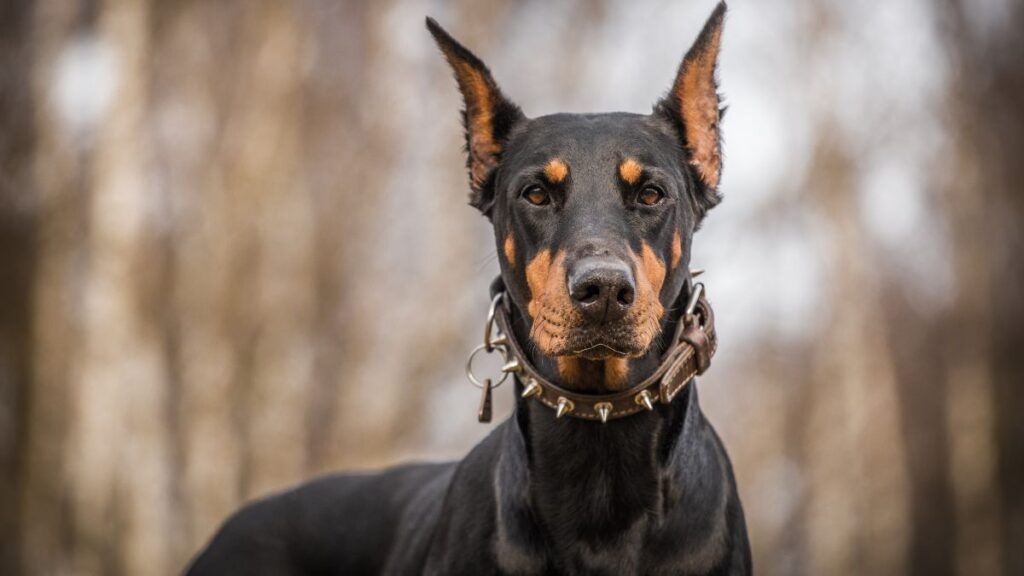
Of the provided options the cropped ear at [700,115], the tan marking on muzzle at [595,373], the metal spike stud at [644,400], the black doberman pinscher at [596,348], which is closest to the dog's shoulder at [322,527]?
the black doberman pinscher at [596,348]

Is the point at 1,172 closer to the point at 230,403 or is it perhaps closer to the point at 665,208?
the point at 230,403

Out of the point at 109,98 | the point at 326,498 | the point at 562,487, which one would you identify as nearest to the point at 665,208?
the point at 562,487

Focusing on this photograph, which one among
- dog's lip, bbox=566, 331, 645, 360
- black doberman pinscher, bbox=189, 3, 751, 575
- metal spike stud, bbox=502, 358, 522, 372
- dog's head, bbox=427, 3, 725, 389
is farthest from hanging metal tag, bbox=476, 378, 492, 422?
dog's lip, bbox=566, 331, 645, 360

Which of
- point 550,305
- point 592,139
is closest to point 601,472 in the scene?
point 550,305

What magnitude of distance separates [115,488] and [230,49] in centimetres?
570

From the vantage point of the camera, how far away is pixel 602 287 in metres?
2.79

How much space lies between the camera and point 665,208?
3219 millimetres

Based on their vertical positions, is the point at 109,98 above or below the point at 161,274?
above

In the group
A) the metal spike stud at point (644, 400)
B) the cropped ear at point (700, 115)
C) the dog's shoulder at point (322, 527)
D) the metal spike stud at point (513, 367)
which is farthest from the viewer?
the dog's shoulder at point (322, 527)

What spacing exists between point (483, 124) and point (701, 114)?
2.58 feet

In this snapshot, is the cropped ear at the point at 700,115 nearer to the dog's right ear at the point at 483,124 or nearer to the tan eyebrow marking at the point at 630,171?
the tan eyebrow marking at the point at 630,171

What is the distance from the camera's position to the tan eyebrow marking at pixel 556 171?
321cm

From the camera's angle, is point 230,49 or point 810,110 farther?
point 810,110

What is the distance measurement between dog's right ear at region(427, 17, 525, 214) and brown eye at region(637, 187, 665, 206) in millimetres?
636
